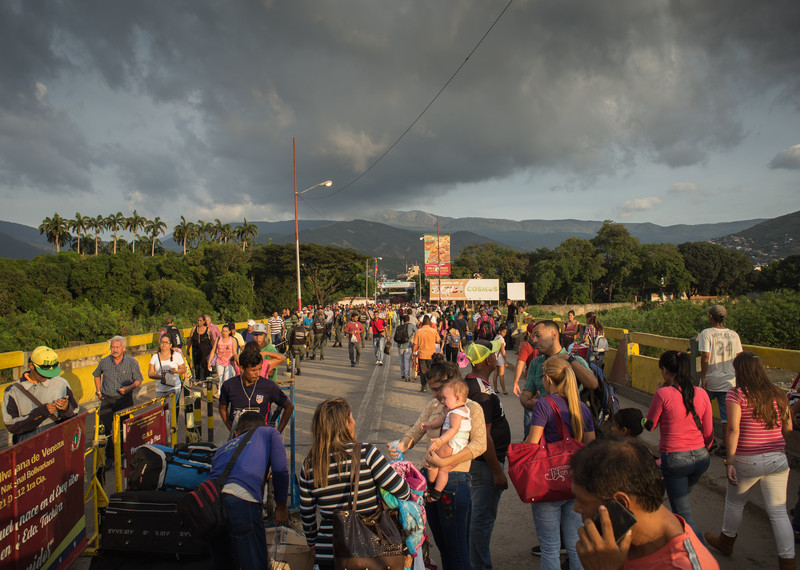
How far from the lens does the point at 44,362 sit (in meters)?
4.83

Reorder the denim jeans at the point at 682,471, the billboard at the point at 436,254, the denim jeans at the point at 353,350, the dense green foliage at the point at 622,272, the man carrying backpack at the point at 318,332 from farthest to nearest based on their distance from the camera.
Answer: the dense green foliage at the point at 622,272, the billboard at the point at 436,254, the man carrying backpack at the point at 318,332, the denim jeans at the point at 353,350, the denim jeans at the point at 682,471

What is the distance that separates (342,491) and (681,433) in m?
2.61

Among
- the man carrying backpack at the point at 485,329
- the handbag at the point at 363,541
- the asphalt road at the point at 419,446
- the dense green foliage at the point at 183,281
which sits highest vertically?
the dense green foliage at the point at 183,281

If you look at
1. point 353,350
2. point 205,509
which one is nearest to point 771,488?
point 205,509

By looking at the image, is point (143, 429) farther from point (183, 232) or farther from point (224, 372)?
point (183, 232)

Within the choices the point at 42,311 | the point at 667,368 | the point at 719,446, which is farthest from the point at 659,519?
the point at 42,311

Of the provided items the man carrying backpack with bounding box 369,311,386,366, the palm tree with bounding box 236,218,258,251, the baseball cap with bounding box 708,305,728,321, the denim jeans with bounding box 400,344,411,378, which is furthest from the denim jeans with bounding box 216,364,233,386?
the palm tree with bounding box 236,218,258,251

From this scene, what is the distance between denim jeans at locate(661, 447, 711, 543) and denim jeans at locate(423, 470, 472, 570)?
1.58 metres

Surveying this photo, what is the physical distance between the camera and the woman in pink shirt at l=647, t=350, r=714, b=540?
12.1 ft

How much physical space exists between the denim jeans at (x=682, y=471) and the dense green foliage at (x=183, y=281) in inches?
1454

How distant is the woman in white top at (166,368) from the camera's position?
7.29m

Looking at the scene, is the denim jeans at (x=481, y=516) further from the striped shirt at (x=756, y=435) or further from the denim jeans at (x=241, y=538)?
the striped shirt at (x=756, y=435)

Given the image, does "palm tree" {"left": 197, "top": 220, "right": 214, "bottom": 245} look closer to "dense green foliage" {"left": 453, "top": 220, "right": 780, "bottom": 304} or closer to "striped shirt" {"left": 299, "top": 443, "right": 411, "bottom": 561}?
"dense green foliage" {"left": 453, "top": 220, "right": 780, "bottom": 304}

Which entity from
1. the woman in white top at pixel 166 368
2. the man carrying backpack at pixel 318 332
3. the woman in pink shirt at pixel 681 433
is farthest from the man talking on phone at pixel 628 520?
the man carrying backpack at pixel 318 332
